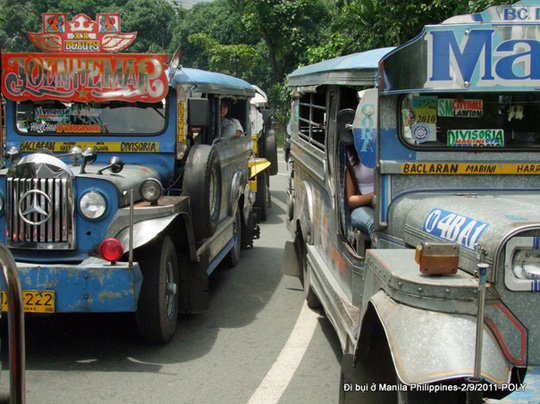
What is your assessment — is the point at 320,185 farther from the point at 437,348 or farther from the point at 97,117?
the point at 437,348

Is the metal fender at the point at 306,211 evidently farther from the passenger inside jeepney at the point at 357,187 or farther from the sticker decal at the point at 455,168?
the sticker decal at the point at 455,168

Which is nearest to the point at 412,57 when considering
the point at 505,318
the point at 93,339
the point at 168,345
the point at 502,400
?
the point at 505,318

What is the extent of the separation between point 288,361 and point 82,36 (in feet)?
12.1

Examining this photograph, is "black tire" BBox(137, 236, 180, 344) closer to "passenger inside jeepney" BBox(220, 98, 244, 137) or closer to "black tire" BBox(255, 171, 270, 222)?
"passenger inside jeepney" BBox(220, 98, 244, 137)

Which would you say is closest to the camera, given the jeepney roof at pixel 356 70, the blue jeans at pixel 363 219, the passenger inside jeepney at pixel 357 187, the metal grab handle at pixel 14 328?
the metal grab handle at pixel 14 328

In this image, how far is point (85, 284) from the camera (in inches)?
192

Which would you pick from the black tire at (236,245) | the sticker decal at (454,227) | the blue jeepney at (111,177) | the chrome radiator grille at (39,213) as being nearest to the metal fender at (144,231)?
the blue jeepney at (111,177)

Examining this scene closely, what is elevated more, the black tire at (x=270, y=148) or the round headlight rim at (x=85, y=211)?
the black tire at (x=270, y=148)

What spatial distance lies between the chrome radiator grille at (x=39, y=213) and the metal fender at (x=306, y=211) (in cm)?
219

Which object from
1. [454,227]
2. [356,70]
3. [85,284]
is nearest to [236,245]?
[85,284]

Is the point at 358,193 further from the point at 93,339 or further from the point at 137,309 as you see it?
the point at 93,339

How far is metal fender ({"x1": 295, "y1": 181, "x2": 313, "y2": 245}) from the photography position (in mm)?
6312

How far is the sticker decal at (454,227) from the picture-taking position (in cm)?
316

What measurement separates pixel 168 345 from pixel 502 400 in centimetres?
348
